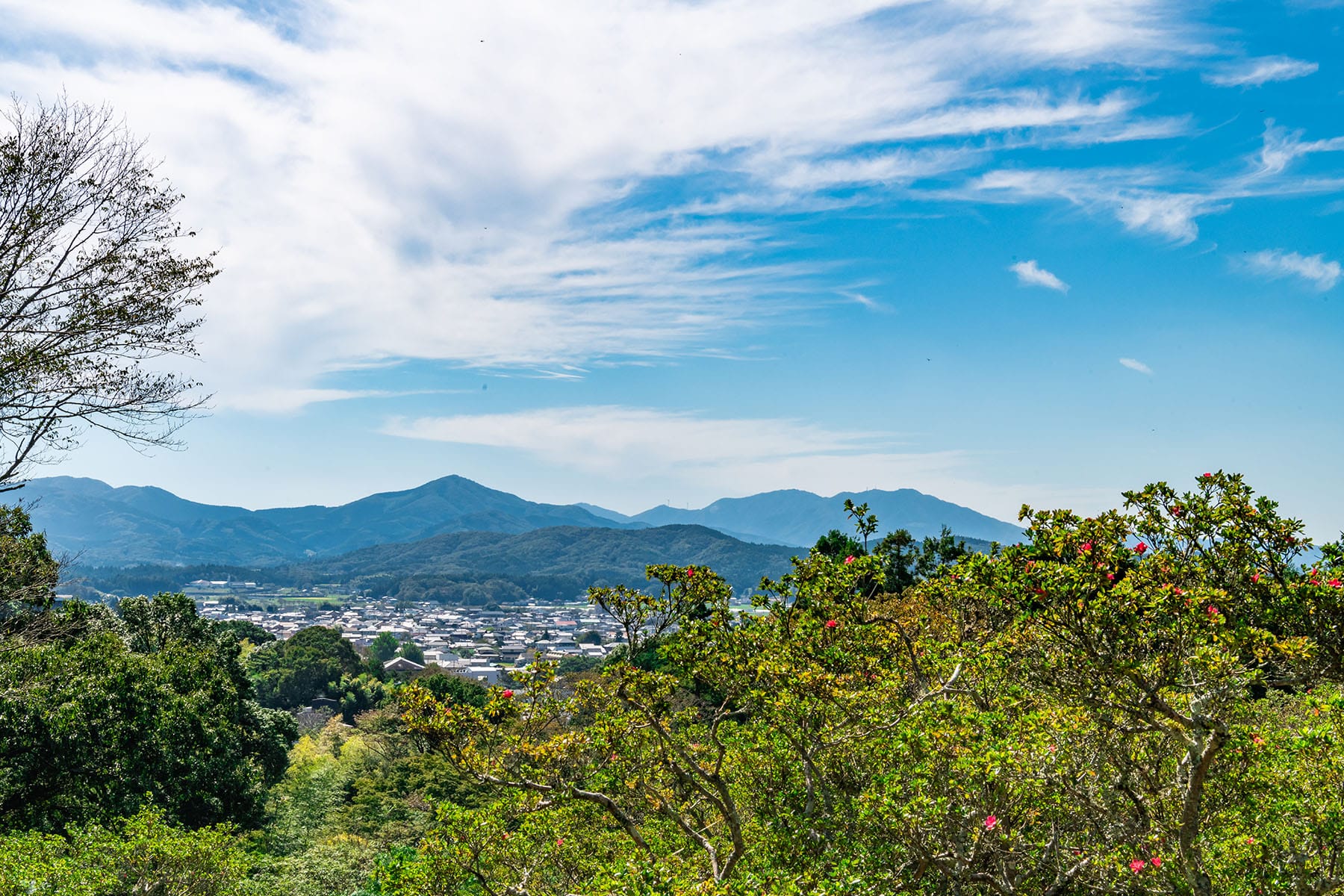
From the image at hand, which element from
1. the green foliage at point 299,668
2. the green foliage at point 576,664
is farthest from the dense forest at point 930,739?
the green foliage at point 576,664

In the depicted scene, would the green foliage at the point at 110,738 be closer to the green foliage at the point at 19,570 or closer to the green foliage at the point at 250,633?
the green foliage at the point at 19,570

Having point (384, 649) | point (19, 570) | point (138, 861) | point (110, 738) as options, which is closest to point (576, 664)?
point (384, 649)

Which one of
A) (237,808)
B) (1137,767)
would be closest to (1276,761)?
(1137,767)

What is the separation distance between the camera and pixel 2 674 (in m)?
11.3

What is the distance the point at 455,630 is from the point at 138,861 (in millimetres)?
166486

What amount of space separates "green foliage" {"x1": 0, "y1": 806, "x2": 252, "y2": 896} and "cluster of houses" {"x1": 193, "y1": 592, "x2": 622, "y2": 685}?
296ft

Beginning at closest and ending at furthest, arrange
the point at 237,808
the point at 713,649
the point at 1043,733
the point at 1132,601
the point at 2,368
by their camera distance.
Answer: the point at 1132,601 → the point at 1043,733 → the point at 713,649 → the point at 2,368 → the point at 237,808

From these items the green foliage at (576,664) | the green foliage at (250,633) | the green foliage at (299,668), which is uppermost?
the green foliage at (250,633)

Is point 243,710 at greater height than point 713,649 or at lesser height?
lesser

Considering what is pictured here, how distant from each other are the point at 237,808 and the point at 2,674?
365 inches

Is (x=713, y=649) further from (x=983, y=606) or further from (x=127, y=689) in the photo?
(x=127, y=689)

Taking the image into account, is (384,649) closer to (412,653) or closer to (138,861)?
(412,653)

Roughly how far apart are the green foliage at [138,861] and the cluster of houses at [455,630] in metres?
90.4

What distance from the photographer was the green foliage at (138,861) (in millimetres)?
8219
